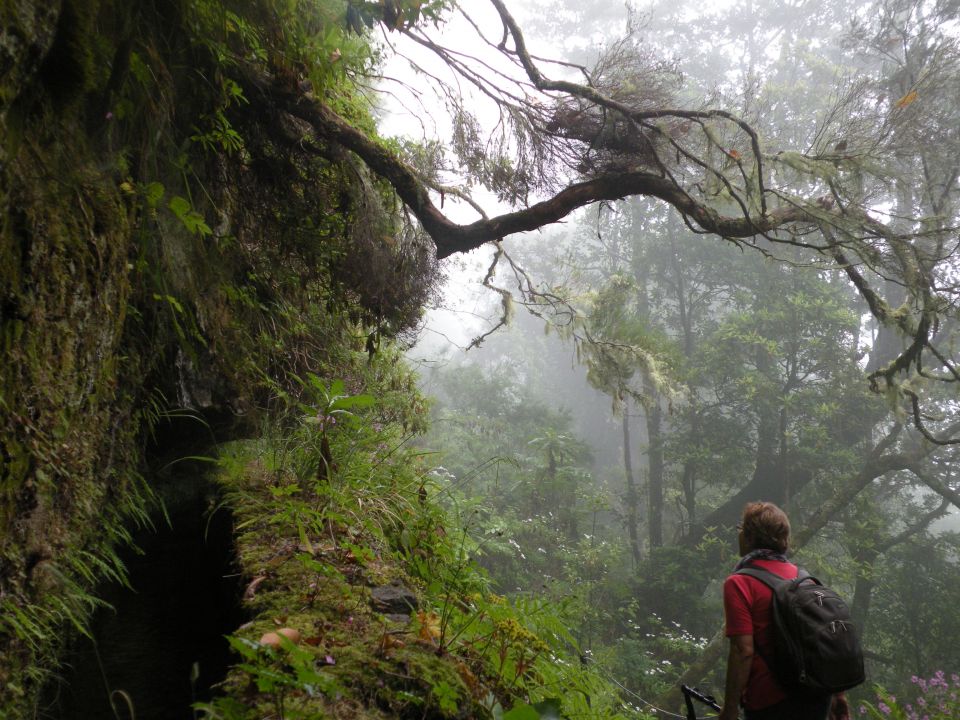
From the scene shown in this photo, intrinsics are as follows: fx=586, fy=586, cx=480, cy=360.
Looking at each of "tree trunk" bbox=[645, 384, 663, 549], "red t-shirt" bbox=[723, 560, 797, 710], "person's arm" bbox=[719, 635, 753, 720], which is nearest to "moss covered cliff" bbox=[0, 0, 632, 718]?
"person's arm" bbox=[719, 635, 753, 720]

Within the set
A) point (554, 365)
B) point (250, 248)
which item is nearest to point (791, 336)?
point (250, 248)

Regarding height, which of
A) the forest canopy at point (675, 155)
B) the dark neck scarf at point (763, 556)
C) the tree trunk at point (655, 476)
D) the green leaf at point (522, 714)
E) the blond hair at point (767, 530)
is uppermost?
the tree trunk at point (655, 476)

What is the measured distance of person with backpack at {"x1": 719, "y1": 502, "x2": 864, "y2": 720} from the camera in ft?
7.55

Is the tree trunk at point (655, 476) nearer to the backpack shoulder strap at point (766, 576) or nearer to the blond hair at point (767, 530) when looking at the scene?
the blond hair at point (767, 530)

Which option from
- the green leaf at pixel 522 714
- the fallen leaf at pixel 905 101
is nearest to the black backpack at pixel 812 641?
the green leaf at pixel 522 714

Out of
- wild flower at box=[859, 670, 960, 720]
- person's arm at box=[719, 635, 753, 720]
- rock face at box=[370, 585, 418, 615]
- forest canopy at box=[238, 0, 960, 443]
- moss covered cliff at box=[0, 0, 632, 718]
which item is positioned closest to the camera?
moss covered cliff at box=[0, 0, 632, 718]

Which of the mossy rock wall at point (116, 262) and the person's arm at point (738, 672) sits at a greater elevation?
the mossy rock wall at point (116, 262)

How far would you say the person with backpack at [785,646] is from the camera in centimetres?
230

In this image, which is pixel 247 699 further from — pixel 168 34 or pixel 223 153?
pixel 223 153

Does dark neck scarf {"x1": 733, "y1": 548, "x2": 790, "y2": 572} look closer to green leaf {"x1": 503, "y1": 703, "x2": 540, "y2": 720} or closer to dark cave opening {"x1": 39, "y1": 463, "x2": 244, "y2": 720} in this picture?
green leaf {"x1": 503, "y1": 703, "x2": 540, "y2": 720}

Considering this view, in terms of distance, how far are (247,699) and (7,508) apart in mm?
1084

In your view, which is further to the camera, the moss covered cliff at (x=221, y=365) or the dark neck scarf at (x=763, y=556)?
the dark neck scarf at (x=763, y=556)

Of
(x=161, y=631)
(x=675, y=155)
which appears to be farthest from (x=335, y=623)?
(x=675, y=155)

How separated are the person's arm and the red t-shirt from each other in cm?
3
